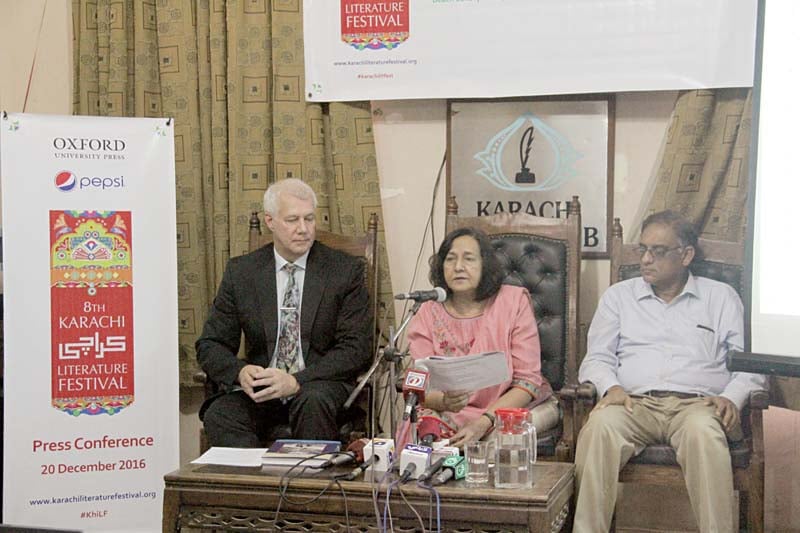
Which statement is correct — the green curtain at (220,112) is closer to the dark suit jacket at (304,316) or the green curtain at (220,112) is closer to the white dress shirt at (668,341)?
the dark suit jacket at (304,316)

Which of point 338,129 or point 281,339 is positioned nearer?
point 281,339

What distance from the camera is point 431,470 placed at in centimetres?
251

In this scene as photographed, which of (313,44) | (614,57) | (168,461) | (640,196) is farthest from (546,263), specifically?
(168,461)

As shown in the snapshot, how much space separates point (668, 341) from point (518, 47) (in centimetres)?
127

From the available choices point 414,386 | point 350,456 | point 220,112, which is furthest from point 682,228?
point 220,112

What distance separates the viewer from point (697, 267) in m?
3.32

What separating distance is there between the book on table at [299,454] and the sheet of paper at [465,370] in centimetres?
35

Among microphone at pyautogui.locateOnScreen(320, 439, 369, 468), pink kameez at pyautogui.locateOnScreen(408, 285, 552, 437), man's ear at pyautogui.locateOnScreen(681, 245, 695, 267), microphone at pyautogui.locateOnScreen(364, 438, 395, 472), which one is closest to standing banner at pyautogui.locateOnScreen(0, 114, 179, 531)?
pink kameez at pyautogui.locateOnScreen(408, 285, 552, 437)

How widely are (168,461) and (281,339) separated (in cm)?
65

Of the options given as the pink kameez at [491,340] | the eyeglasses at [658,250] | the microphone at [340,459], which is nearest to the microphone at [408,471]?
the microphone at [340,459]

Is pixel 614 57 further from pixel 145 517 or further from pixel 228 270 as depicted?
pixel 145 517

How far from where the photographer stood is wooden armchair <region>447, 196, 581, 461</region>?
138 inches

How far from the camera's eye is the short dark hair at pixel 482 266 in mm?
3381

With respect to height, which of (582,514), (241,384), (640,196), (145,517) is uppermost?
(640,196)
